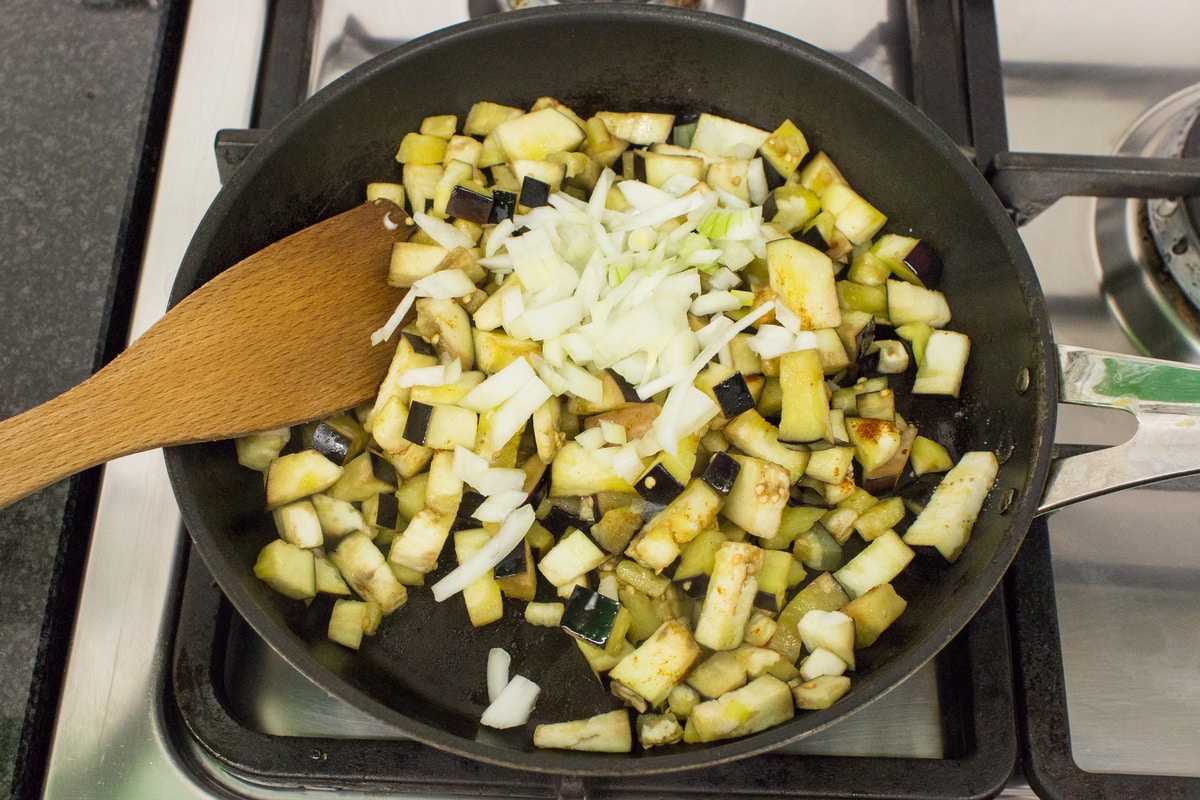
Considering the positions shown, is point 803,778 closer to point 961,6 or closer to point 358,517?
point 358,517

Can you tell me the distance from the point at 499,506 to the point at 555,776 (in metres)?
0.34

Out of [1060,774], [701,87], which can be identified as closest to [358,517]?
[701,87]

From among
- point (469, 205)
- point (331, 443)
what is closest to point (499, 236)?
point (469, 205)

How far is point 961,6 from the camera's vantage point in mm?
1452

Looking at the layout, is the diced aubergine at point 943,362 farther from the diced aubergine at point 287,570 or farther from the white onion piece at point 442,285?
the diced aubergine at point 287,570

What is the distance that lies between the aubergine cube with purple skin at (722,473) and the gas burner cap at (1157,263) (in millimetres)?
716

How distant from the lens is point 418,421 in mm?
1166

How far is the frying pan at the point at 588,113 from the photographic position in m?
1.03

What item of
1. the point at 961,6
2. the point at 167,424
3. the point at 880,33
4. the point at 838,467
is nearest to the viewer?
the point at 167,424

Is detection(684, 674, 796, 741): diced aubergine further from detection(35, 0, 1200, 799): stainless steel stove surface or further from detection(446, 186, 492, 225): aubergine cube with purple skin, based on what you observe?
detection(446, 186, 492, 225): aubergine cube with purple skin

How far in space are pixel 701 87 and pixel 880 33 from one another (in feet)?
1.34

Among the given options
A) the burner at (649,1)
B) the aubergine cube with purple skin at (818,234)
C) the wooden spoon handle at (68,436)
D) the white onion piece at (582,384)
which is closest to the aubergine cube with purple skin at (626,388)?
the white onion piece at (582,384)

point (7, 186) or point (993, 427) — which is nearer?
point (993, 427)

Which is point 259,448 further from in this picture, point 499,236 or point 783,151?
point 783,151
